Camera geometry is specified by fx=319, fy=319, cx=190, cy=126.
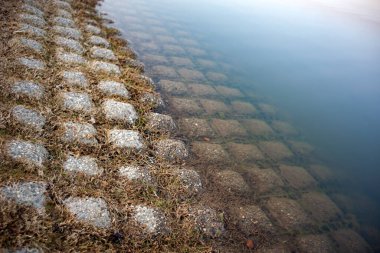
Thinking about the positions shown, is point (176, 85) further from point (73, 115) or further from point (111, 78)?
point (73, 115)

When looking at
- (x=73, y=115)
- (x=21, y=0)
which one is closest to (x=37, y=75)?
(x=73, y=115)

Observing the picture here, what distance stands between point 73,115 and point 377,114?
13.5 ft

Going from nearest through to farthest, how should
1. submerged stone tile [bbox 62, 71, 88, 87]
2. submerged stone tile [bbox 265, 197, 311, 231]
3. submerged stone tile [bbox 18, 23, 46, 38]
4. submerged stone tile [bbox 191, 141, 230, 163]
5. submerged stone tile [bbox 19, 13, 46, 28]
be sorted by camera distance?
submerged stone tile [bbox 265, 197, 311, 231], submerged stone tile [bbox 191, 141, 230, 163], submerged stone tile [bbox 62, 71, 88, 87], submerged stone tile [bbox 18, 23, 46, 38], submerged stone tile [bbox 19, 13, 46, 28]

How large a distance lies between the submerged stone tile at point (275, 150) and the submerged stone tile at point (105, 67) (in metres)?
1.64

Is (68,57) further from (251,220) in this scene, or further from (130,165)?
(251,220)

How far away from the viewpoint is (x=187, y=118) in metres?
3.16

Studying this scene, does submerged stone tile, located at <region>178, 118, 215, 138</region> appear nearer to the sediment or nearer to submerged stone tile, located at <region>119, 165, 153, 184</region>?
the sediment

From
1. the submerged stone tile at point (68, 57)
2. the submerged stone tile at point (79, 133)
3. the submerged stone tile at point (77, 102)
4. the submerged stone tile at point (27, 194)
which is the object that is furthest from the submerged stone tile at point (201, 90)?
the submerged stone tile at point (27, 194)

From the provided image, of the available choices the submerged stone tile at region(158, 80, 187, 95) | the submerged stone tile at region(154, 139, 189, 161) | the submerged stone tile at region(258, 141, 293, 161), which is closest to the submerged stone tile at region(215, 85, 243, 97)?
the submerged stone tile at region(158, 80, 187, 95)

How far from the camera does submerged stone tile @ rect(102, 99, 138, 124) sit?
2602 mm

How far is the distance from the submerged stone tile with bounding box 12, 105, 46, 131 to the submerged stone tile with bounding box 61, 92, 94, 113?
249mm

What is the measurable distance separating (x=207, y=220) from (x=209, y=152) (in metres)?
0.78

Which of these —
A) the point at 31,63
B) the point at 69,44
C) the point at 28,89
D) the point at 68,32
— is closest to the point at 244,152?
the point at 28,89

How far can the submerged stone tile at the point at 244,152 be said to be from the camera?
2.83 metres
